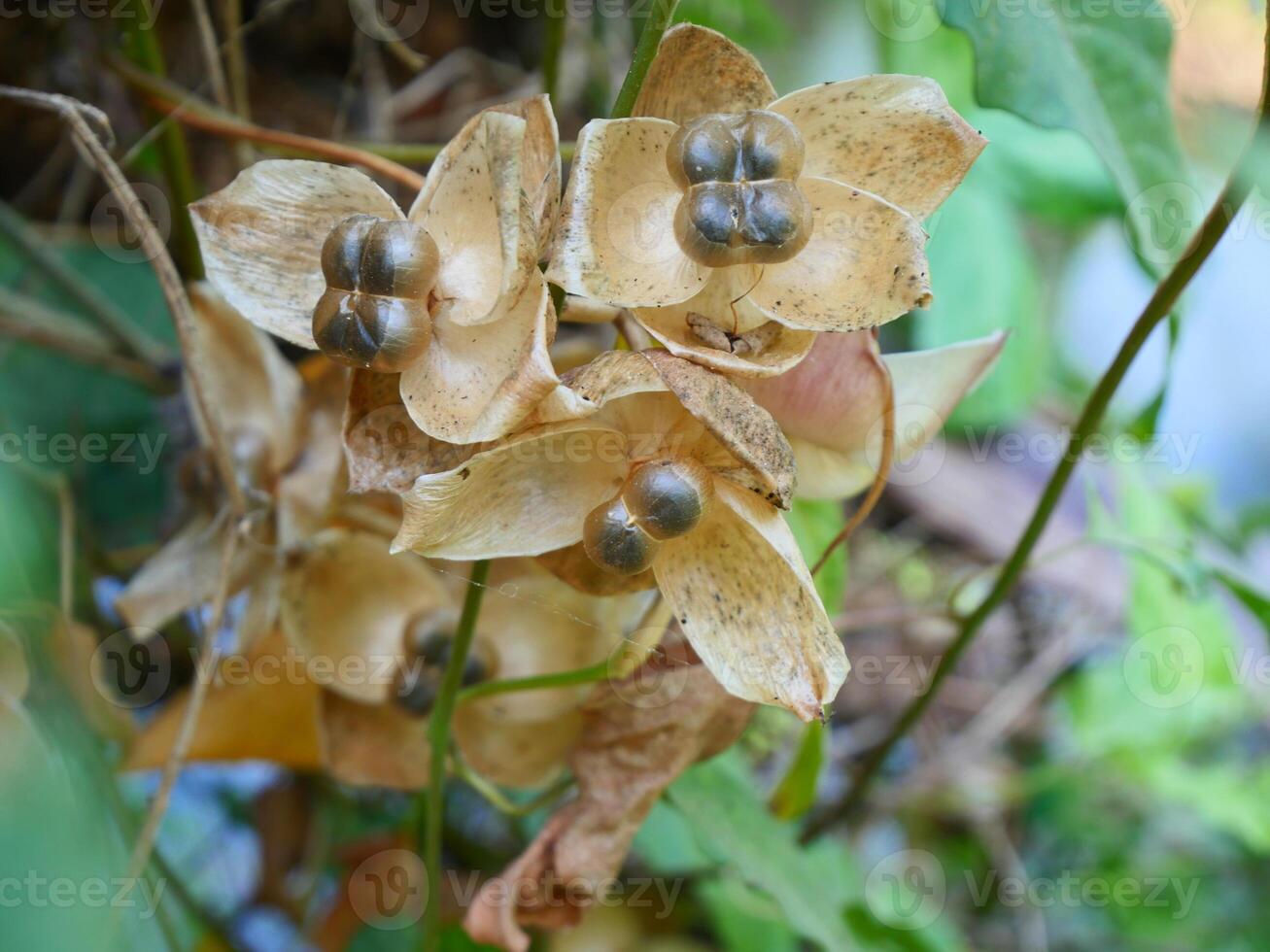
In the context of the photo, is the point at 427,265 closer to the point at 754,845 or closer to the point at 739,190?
the point at 739,190

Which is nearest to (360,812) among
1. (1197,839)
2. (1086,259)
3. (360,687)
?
(360,687)

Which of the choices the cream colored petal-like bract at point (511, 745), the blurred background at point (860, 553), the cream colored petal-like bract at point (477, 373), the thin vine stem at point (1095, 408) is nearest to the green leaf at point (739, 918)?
the blurred background at point (860, 553)

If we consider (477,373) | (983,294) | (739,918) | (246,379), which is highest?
(477,373)

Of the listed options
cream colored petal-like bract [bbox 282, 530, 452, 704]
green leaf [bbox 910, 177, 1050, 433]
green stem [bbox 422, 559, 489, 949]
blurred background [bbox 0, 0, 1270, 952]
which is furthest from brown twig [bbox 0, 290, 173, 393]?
green leaf [bbox 910, 177, 1050, 433]

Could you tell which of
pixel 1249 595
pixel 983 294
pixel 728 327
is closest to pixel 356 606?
pixel 728 327

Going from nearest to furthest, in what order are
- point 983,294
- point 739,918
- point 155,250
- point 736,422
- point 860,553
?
point 736,422
point 155,250
point 739,918
point 983,294
point 860,553

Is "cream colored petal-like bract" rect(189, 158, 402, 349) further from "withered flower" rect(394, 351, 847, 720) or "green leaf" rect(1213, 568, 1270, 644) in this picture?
"green leaf" rect(1213, 568, 1270, 644)

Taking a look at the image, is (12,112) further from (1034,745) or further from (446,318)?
(1034,745)
